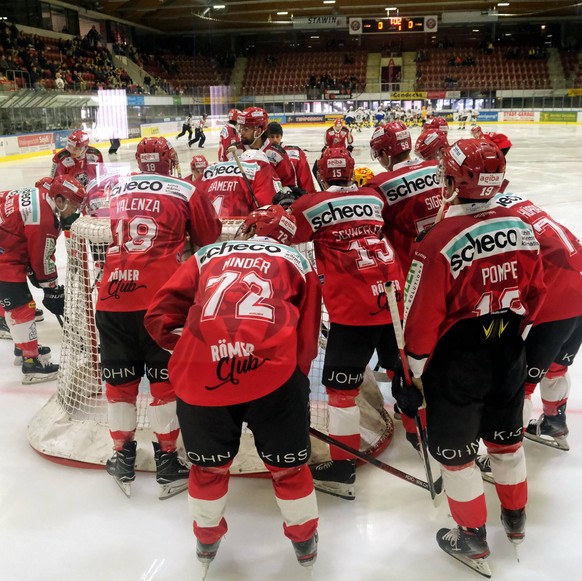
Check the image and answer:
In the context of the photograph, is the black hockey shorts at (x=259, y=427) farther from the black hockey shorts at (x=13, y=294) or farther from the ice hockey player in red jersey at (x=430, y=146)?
the ice hockey player in red jersey at (x=430, y=146)

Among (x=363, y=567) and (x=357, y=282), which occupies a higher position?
(x=357, y=282)

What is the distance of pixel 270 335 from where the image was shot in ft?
5.83

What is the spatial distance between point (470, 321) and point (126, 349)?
135 centimetres

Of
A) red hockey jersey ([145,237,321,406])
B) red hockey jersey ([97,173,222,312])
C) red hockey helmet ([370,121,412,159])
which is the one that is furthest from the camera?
red hockey helmet ([370,121,412,159])

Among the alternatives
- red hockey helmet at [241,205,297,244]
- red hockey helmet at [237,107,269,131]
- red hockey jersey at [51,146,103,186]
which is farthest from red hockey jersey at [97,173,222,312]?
red hockey jersey at [51,146,103,186]

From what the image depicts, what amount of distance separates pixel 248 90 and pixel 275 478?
629 inches

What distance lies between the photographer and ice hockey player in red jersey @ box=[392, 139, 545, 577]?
1.82 metres

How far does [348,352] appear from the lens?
250 cm

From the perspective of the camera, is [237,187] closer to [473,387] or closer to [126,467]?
[126,467]

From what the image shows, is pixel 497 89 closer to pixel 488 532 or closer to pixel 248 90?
pixel 248 90

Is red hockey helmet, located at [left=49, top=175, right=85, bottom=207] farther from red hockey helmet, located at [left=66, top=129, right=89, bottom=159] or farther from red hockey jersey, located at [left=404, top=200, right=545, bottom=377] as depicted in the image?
red hockey helmet, located at [left=66, top=129, right=89, bottom=159]


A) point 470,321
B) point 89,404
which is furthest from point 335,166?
point 89,404

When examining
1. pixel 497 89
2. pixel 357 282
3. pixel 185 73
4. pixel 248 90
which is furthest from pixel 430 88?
pixel 357 282

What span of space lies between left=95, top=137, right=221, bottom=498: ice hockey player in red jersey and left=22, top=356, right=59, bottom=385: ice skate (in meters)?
1.38
